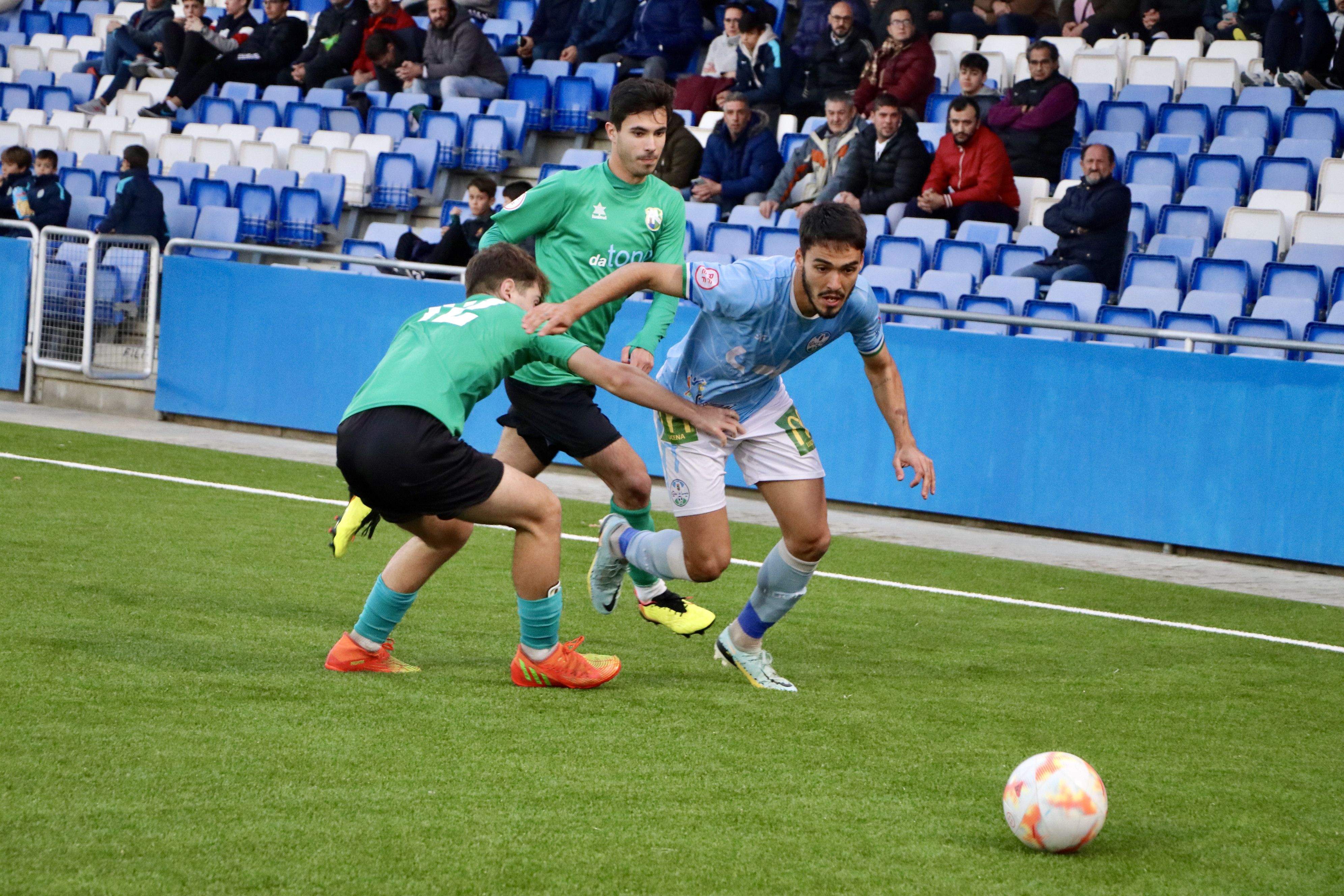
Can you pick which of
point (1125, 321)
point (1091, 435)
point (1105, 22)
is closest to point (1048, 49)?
point (1105, 22)

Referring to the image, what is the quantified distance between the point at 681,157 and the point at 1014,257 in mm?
3913

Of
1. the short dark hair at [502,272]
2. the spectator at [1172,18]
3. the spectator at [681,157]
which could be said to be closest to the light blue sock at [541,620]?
the short dark hair at [502,272]

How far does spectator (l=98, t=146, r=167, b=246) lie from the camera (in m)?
14.3

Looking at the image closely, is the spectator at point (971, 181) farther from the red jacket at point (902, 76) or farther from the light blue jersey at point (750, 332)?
the light blue jersey at point (750, 332)

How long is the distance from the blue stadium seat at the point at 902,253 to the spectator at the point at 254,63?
374 inches

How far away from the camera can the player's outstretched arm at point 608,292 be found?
493cm

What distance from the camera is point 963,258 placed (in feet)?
39.9

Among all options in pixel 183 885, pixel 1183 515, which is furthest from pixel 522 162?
pixel 183 885

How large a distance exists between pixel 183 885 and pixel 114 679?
6.47ft

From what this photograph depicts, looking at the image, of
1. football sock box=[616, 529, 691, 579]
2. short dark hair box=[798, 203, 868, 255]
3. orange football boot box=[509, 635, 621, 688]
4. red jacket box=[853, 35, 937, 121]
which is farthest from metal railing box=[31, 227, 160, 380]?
short dark hair box=[798, 203, 868, 255]

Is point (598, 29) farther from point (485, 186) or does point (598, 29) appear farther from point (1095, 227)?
point (1095, 227)

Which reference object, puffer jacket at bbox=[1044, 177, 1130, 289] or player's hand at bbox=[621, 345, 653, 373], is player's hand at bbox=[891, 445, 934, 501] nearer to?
player's hand at bbox=[621, 345, 653, 373]

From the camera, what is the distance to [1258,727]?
551cm

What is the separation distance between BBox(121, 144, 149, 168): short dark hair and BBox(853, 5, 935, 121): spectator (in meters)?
6.84
